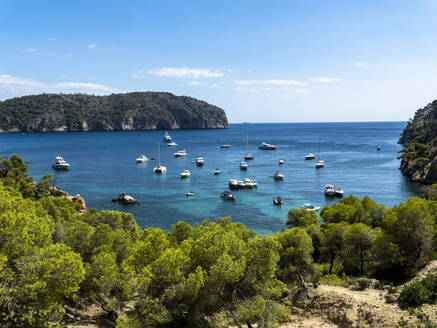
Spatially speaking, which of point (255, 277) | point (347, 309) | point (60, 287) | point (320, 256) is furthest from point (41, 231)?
point (320, 256)

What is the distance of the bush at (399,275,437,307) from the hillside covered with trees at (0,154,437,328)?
7 centimetres

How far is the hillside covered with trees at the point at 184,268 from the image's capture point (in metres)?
14.4

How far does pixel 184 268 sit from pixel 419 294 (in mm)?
13840

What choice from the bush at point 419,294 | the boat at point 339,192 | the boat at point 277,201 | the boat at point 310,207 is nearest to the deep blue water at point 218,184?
the boat at point 277,201

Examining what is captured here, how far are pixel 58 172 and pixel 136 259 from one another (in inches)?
3461

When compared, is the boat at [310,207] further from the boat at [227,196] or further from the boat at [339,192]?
the boat at [227,196]

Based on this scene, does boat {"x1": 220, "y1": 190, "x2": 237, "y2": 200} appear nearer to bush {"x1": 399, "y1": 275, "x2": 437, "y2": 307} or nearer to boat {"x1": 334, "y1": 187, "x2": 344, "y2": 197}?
boat {"x1": 334, "y1": 187, "x2": 344, "y2": 197}

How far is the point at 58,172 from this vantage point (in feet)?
311

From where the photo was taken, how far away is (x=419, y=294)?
1853 centimetres

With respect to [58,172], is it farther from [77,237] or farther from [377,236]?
[377,236]

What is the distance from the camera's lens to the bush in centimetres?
1842

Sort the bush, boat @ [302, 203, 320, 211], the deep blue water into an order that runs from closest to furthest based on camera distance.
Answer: the bush → the deep blue water → boat @ [302, 203, 320, 211]

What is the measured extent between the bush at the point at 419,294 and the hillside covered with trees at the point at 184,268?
75 millimetres

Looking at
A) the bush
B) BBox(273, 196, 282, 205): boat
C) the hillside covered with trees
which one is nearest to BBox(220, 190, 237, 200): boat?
BBox(273, 196, 282, 205): boat
